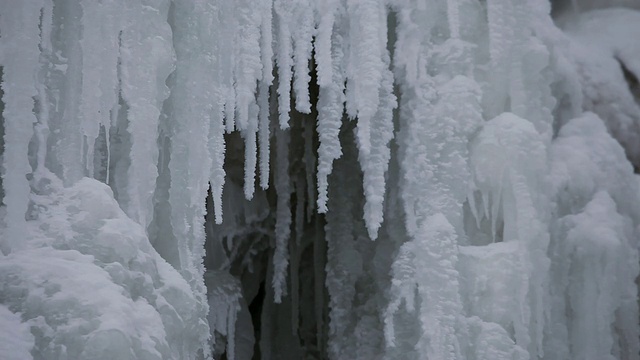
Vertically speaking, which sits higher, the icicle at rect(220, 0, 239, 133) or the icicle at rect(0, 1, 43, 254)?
the icicle at rect(220, 0, 239, 133)

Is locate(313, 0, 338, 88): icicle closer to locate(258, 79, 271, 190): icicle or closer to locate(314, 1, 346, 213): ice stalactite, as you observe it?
locate(314, 1, 346, 213): ice stalactite

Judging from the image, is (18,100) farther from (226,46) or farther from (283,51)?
(283,51)

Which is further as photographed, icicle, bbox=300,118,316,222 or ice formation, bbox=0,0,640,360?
icicle, bbox=300,118,316,222

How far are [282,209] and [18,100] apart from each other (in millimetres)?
Answer: 2757

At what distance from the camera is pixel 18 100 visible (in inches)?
133

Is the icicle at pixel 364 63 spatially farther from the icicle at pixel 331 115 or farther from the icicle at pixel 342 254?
the icicle at pixel 342 254

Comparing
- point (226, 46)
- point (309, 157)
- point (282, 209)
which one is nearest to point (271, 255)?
point (282, 209)

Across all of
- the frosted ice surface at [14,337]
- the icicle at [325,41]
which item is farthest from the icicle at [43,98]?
the icicle at [325,41]

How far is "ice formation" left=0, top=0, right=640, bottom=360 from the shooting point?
3.39 m

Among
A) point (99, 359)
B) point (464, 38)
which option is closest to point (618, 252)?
point (464, 38)

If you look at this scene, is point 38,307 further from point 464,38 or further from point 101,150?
point 464,38

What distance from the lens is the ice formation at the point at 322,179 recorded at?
11.1 ft

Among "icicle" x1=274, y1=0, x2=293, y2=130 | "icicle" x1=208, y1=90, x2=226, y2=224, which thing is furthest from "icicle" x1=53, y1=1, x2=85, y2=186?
"icicle" x1=274, y1=0, x2=293, y2=130

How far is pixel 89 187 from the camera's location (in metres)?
3.52
